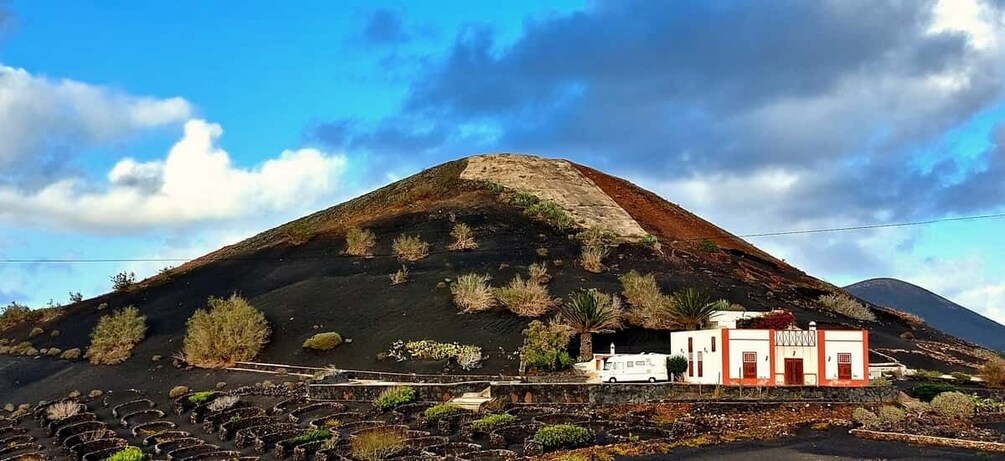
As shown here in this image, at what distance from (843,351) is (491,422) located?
1763 centimetres

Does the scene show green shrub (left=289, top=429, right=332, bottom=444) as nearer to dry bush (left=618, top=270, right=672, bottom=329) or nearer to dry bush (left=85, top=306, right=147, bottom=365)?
dry bush (left=618, top=270, right=672, bottom=329)

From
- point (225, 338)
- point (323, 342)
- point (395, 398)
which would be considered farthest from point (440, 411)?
point (225, 338)

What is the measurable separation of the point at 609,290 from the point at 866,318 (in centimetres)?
2330

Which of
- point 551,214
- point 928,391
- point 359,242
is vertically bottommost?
point 928,391

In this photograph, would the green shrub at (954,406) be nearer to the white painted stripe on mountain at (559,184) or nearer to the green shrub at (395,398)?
the green shrub at (395,398)

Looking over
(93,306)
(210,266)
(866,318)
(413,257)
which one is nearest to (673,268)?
(866,318)

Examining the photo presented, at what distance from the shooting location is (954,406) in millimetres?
36656

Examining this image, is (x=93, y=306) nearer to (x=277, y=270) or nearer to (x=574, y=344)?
(x=277, y=270)

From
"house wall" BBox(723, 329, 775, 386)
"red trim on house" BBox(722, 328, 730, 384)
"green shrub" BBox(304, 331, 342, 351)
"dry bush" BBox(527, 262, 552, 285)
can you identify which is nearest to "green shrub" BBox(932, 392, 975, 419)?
"house wall" BBox(723, 329, 775, 386)

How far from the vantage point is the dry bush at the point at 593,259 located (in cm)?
6869

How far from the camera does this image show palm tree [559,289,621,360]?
51.1 m

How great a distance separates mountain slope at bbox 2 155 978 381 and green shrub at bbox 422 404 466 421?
41.2 ft

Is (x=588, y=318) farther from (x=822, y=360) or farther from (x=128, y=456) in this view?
(x=128, y=456)

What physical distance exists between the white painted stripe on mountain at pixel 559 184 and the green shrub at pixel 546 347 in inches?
1161
